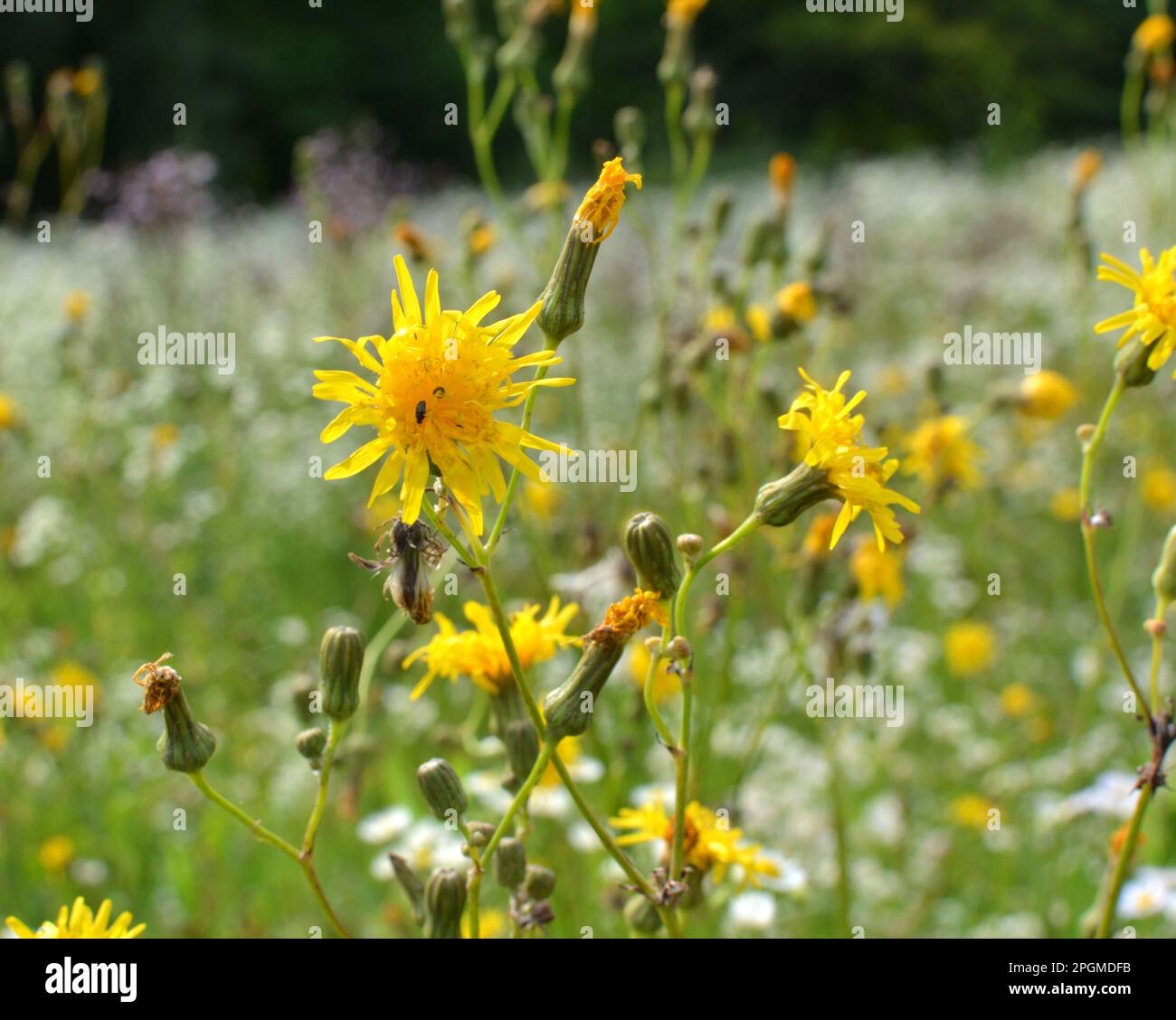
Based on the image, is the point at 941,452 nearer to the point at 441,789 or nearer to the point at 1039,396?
the point at 1039,396

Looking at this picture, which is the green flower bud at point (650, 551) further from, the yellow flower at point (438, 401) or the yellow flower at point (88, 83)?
the yellow flower at point (88, 83)

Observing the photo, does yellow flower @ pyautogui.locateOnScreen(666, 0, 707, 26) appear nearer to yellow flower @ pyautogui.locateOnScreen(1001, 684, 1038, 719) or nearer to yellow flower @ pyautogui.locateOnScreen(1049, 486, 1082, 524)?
yellow flower @ pyautogui.locateOnScreen(1001, 684, 1038, 719)

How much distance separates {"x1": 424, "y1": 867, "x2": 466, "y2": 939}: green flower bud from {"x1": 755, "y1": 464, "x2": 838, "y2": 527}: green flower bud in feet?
1.81

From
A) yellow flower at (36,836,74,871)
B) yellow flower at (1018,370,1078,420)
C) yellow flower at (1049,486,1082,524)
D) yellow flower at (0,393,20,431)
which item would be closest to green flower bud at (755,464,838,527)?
yellow flower at (1018,370,1078,420)

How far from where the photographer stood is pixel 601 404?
6.26 m

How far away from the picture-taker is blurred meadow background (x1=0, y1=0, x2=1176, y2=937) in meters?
2.64

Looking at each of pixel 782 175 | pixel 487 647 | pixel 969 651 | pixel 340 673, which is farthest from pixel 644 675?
pixel 969 651

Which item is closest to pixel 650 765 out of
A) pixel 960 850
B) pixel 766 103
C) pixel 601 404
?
pixel 960 850

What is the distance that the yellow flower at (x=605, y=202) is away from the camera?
136 centimetres

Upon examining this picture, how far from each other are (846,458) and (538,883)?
2.16 ft

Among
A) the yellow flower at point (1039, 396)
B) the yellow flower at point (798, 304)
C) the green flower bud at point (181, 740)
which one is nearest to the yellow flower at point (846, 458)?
the green flower bud at point (181, 740)

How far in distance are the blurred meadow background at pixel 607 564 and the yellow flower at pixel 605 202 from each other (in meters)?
0.37

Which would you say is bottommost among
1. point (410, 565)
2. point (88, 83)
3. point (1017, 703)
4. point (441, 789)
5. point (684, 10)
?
point (1017, 703)

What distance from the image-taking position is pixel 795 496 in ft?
4.52
